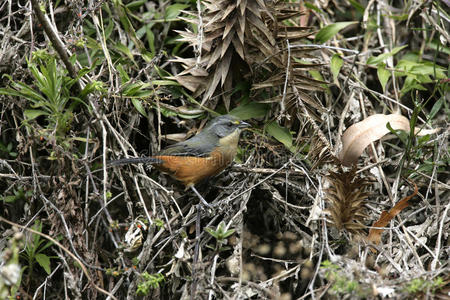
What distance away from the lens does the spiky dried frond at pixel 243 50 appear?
467 centimetres

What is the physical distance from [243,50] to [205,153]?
3.78ft

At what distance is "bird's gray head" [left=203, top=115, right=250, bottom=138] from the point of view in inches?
194

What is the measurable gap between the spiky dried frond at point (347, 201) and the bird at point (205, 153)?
1257mm

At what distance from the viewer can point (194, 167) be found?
4980 mm

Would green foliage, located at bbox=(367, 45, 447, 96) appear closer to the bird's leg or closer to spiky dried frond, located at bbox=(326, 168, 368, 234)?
spiky dried frond, located at bbox=(326, 168, 368, 234)

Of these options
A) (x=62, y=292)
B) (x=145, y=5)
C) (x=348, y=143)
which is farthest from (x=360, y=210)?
(x=145, y=5)

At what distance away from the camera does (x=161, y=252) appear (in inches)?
168

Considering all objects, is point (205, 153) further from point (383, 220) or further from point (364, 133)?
point (383, 220)

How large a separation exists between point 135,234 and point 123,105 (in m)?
1.37

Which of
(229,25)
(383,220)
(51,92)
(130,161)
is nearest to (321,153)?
(383,220)

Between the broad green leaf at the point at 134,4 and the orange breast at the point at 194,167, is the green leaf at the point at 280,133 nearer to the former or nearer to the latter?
the orange breast at the point at 194,167

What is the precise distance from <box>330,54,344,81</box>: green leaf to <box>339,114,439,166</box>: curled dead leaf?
2.08ft

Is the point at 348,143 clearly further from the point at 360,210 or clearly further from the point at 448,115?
the point at 448,115

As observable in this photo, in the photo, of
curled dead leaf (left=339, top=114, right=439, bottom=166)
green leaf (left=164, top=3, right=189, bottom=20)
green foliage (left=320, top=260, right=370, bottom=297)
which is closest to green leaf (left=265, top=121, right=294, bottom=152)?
curled dead leaf (left=339, top=114, right=439, bottom=166)
